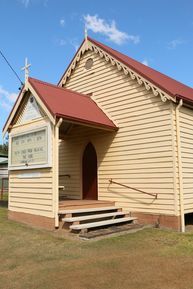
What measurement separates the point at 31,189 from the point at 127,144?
383 centimetres

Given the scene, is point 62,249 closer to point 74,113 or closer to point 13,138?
point 74,113

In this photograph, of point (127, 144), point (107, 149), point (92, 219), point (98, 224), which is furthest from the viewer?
point (107, 149)

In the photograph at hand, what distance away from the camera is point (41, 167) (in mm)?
11016

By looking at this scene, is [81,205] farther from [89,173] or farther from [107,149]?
[89,173]

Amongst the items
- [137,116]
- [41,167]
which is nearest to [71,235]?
[41,167]

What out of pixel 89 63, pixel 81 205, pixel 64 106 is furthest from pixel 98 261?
pixel 89 63

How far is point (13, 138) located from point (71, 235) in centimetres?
509

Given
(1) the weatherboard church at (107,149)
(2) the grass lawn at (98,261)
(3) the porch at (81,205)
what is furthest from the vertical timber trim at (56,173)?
(2) the grass lawn at (98,261)

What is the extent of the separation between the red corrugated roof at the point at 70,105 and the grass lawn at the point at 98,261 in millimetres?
3862

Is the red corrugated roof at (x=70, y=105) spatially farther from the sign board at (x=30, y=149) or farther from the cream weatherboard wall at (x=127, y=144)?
the sign board at (x=30, y=149)

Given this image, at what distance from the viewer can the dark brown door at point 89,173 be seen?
45.3 feet

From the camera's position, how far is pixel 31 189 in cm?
1171

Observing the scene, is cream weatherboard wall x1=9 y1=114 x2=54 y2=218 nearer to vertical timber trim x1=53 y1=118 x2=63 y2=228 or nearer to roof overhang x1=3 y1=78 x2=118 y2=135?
vertical timber trim x1=53 y1=118 x2=63 y2=228

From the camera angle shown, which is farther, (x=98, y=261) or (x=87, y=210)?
(x=87, y=210)
